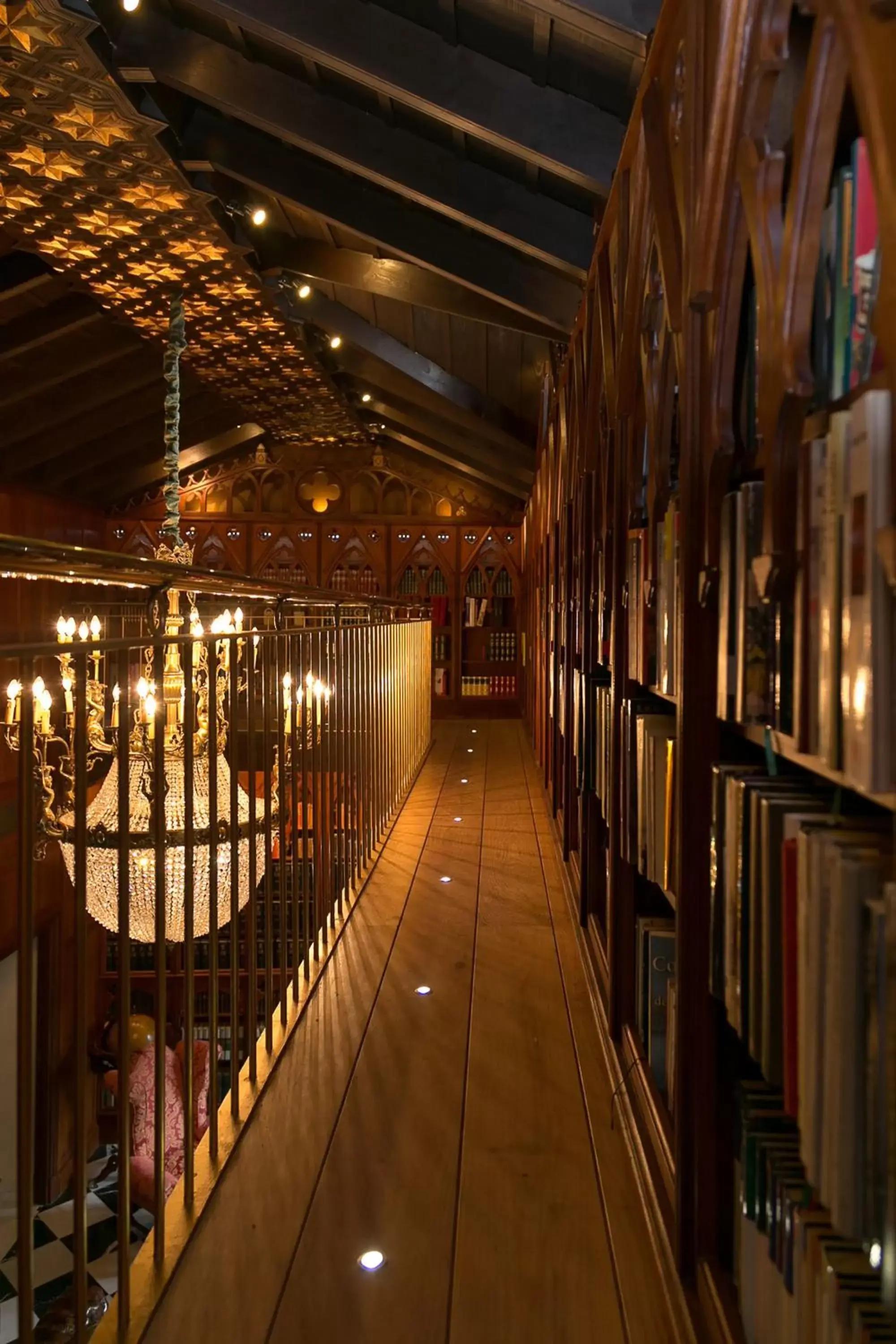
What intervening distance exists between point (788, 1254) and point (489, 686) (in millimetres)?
10509

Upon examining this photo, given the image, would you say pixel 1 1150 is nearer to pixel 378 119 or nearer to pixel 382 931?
pixel 382 931

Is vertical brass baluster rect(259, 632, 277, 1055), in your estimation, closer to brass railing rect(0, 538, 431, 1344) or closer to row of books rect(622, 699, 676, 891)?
brass railing rect(0, 538, 431, 1344)

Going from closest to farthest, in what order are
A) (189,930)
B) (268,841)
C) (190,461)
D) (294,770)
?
(189,930) → (268,841) → (294,770) → (190,461)

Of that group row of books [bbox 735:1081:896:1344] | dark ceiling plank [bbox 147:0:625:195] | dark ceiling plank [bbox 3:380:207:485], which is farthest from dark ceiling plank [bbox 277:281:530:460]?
row of books [bbox 735:1081:896:1344]

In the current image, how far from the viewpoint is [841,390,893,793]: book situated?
0.72 m

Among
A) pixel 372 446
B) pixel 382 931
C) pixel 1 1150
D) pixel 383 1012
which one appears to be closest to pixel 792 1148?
pixel 383 1012

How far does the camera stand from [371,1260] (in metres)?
1.46

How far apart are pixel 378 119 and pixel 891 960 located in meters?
3.96

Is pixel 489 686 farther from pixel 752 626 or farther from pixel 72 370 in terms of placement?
pixel 752 626

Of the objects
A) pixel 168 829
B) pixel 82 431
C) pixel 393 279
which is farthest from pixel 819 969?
pixel 82 431

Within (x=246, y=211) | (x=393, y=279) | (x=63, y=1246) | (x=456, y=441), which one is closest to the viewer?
(x=246, y=211)

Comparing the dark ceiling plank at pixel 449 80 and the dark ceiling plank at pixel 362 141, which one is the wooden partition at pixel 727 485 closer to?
the dark ceiling plank at pixel 449 80

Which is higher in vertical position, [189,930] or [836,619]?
[836,619]

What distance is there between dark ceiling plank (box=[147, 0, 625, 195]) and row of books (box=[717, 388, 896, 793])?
2408mm
